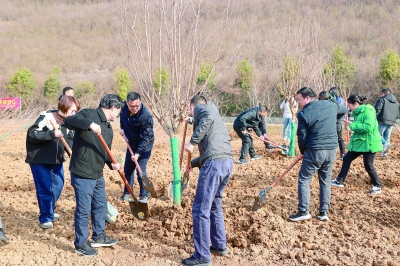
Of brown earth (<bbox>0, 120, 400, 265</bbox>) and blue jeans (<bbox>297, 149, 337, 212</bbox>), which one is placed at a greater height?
blue jeans (<bbox>297, 149, 337, 212</bbox>)

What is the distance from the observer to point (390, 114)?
898 cm

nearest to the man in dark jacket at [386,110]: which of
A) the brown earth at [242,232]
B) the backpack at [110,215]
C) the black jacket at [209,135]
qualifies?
the brown earth at [242,232]

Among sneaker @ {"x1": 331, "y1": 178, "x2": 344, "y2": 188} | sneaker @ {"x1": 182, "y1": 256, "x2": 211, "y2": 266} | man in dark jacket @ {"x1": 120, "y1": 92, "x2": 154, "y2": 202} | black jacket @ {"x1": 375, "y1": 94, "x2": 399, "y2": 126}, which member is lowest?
sneaker @ {"x1": 331, "y1": 178, "x2": 344, "y2": 188}

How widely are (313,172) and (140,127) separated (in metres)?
2.33

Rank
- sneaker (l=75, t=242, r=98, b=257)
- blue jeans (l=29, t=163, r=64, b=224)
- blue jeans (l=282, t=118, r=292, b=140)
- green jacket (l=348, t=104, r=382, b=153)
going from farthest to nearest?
blue jeans (l=282, t=118, r=292, b=140)
green jacket (l=348, t=104, r=382, b=153)
blue jeans (l=29, t=163, r=64, b=224)
sneaker (l=75, t=242, r=98, b=257)

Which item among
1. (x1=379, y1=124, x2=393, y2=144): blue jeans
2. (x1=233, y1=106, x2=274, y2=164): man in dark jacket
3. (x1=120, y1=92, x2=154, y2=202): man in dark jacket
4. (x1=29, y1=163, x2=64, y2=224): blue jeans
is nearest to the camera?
(x1=29, y1=163, x2=64, y2=224): blue jeans

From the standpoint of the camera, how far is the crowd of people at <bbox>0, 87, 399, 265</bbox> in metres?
3.67

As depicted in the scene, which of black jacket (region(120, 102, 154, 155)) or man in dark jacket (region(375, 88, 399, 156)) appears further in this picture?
man in dark jacket (region(375, 88, 399, 156))

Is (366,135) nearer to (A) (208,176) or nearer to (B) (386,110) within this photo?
(A) (208,176)

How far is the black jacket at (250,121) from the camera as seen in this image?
8.66 metres

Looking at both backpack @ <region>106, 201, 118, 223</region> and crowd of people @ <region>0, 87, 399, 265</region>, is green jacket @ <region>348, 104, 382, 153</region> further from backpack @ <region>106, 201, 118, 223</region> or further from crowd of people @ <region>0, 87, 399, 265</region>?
backpack @ <region>106, 201, 118, 223</region>

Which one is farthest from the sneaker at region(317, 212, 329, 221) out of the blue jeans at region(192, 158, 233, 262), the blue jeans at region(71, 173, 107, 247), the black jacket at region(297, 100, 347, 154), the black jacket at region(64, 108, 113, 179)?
the black jacket at region(64, 108, 113, 179)

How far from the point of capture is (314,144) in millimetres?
4617

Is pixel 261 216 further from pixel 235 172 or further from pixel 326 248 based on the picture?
pixel 235 172
